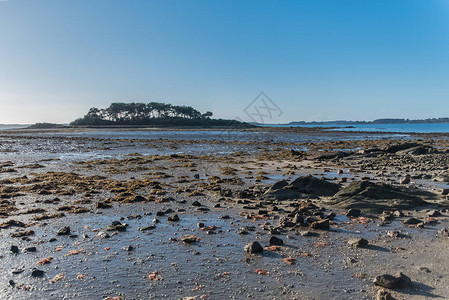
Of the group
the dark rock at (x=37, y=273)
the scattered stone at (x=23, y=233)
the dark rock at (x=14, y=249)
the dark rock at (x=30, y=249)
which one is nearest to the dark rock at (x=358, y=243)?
the dark rock at (x=37, y=273)

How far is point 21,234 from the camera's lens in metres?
8.66

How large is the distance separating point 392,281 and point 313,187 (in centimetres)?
816

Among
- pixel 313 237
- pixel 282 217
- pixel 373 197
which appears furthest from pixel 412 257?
pixel 373 197

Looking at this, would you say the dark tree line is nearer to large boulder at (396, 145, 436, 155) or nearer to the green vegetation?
the green vegetation

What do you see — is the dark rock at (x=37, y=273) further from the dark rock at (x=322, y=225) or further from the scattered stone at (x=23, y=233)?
the dark rock at (x=322, y=225)

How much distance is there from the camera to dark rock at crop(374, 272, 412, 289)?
575 cm

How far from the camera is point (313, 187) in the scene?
13844 millimetres

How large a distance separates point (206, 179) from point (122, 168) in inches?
300

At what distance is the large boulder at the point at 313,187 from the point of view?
13.5 meters

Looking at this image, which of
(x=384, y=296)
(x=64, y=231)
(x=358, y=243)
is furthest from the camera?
(x=64, y=231)

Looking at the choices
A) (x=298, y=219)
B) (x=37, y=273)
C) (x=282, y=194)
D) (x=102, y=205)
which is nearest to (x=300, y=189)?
(x=282, y=194)

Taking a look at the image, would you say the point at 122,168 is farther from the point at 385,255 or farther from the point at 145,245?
the point at 385,255

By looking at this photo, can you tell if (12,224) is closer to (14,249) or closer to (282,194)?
(14,249)

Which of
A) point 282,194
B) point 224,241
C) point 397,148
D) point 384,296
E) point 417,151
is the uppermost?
point 397,148
